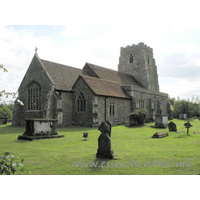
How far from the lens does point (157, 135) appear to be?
Answer: 1268cm

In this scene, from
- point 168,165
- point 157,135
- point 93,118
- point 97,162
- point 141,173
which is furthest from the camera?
point 93,118

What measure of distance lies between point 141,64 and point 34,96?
901 inches

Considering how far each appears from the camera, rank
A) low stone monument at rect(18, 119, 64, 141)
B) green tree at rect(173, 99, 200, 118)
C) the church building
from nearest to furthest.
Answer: low stone monument at rect(18, 119, 64, 141), the church building, green tree at rect(173, 99, 200, 118)

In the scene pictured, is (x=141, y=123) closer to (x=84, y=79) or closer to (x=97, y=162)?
(x=84, y=79)

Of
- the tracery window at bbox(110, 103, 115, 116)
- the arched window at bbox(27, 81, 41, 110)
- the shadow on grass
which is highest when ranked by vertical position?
the arched window at bbox(27, 81, 41, 110)

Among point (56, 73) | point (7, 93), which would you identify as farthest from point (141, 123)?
point (7, 93)

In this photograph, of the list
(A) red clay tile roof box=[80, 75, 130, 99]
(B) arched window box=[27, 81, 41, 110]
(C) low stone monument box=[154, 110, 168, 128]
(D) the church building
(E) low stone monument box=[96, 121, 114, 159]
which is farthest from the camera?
(B) arched window box=[27, 81, 41, 110]

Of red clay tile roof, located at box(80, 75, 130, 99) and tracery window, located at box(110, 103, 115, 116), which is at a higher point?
red clay tile roof, located at box(80, 75, 130, 99)

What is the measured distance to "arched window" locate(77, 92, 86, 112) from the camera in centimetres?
2289

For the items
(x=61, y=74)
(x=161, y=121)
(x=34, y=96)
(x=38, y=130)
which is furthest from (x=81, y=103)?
(x=38, y=130)

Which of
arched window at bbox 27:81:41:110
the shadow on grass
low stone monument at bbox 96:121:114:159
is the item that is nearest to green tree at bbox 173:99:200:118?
arched window at bbox 27:81:41:110

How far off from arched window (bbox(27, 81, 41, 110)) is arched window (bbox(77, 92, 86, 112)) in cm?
513

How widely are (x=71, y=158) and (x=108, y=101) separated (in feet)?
54.6

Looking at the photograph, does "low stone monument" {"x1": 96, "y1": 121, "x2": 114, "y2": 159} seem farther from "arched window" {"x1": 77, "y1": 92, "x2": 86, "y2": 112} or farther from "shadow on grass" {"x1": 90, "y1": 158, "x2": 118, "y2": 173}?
"arched window" {"x1": 77, "y1": 92, "x2": 86, "y2": 112}
